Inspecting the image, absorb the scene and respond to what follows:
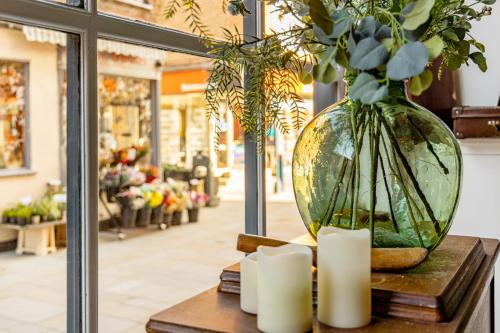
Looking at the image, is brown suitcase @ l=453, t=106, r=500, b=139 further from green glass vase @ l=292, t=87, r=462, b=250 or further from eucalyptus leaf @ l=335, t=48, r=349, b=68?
eucalyptus leaf @ l=335, t=48, r=349, b=68

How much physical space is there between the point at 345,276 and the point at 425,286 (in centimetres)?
16

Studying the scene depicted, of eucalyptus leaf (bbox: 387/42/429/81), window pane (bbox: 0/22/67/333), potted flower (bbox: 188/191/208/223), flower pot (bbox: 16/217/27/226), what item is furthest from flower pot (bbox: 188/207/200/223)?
eucalyptus leaf (bbox: 387/42/429/81)

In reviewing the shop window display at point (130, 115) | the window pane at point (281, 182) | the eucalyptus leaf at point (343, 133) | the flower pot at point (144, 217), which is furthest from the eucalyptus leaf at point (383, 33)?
the flower pot at point (144, 217)

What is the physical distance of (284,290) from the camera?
22.9 inches

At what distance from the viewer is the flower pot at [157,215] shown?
2.86 m

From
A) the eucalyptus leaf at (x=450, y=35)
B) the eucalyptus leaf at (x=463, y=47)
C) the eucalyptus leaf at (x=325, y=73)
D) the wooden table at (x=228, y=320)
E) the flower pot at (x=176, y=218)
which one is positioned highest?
the eucalyptus leaf at (x=450, y=35)

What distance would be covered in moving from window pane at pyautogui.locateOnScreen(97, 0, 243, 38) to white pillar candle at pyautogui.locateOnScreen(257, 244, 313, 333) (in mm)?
626

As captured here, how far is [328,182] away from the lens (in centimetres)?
86

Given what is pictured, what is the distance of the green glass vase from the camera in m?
0.83

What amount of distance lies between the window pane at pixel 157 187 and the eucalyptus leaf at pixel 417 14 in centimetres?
58

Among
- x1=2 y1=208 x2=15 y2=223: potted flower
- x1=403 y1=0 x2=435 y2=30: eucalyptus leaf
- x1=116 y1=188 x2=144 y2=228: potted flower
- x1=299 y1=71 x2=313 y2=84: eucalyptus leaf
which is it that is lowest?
x1=116 y1=188 x2=144 y2=228: potted flower

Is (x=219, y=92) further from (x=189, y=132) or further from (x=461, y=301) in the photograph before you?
(x=189, y=132)

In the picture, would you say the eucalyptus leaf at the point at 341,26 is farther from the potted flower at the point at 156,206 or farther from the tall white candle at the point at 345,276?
the potted flower at the point at 156,206

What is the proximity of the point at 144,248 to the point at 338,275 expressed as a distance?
180 cm
